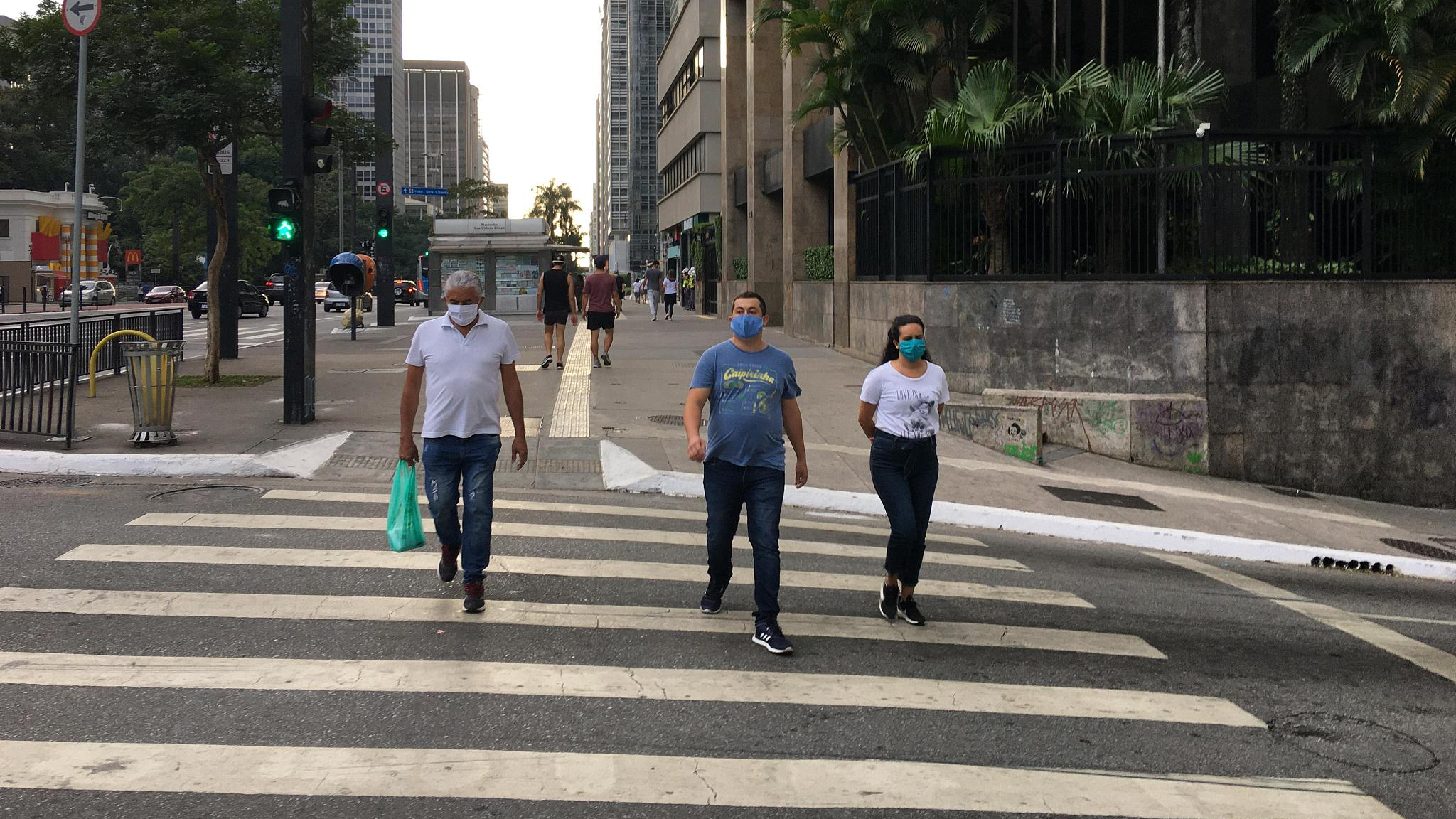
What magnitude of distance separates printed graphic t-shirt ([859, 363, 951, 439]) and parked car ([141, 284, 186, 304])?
69691 millimetres

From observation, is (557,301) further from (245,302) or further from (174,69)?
(245,302)

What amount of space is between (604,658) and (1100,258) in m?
11.4

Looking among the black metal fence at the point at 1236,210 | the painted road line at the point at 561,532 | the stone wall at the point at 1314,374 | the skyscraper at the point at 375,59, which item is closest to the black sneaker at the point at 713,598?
the painted road line at the point at 561,532

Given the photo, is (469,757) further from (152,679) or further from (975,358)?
(975,358)

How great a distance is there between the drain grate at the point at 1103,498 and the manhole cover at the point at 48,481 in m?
8.66

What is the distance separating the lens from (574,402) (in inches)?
656

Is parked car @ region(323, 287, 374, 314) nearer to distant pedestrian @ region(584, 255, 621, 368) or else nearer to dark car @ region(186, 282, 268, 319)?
dark car @ region(186, 282, 268, 319)

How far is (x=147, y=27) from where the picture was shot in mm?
17609

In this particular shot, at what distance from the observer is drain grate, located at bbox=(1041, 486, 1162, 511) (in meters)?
12.2

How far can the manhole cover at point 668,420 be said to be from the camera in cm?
1512

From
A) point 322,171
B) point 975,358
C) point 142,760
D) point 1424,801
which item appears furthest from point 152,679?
point 975,358

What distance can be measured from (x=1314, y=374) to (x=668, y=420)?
7.41 meters

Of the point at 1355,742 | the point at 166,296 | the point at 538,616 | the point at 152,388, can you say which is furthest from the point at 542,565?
the point at 166,296

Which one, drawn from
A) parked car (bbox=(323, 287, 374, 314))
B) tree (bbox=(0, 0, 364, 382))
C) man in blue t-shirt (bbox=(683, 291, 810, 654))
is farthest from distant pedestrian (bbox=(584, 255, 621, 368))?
parked car (bbox=(323, 287, 374, 314))
